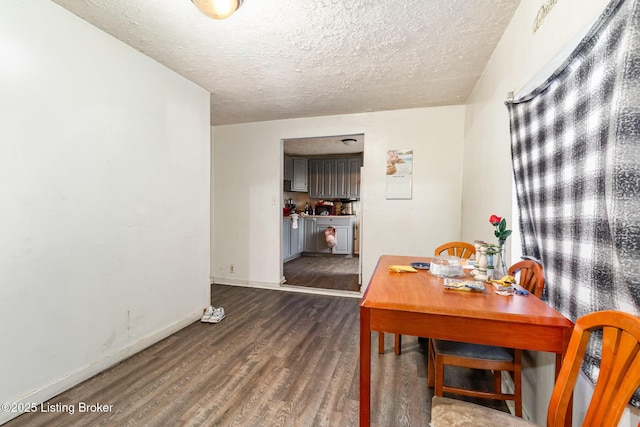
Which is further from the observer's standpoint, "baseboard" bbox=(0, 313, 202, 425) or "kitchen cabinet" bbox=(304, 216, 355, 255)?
"kitchen cabinet" bbox=(304, 216, 355, 255)

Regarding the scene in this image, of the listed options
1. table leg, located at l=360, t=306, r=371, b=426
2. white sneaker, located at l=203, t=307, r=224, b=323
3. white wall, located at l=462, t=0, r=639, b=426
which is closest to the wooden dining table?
table leg, located at l=360, t=306, r=371, b=426

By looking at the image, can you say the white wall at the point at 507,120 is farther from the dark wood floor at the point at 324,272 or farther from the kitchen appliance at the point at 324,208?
the kitchen appliance at the point at 324,208

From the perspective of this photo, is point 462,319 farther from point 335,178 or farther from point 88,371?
point 335,178

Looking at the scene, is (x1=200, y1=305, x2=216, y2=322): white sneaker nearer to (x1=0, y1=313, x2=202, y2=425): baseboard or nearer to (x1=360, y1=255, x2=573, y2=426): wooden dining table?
(x1=0, y1=313, x2=202, y2=425): baseboard

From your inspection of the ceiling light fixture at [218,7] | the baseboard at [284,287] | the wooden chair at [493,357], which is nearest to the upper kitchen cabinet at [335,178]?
the baseboard at [284,287]

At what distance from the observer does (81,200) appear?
1.71m

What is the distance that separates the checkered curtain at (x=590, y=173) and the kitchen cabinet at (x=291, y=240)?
13.6ft

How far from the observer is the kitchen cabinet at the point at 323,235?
587cm

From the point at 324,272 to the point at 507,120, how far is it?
3.48 metres

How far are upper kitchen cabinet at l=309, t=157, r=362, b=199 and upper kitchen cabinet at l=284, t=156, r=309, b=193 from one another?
16 cm

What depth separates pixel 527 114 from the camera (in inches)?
54.7

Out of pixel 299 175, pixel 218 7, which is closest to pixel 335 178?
pixel 299 175

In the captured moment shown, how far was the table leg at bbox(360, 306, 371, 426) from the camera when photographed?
112 centimetres

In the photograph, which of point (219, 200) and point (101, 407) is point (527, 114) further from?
point (219, 200)
